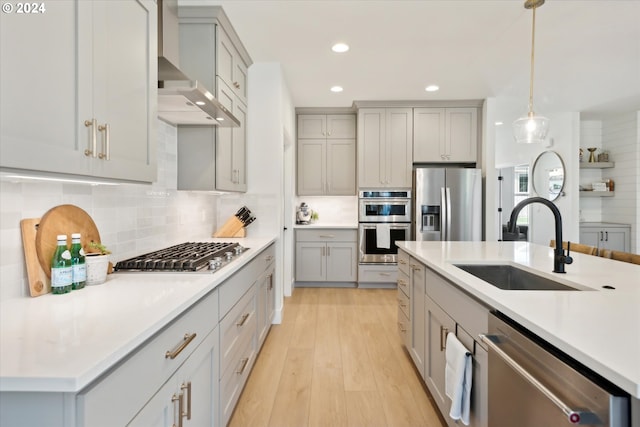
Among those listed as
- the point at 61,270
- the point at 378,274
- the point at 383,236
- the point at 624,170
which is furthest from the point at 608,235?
the point at 61,270

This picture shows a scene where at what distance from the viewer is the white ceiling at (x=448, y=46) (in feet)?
8.18

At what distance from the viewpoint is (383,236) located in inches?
188

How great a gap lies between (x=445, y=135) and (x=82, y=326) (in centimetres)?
480

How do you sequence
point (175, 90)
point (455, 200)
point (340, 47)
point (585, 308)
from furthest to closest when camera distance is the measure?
point (455, 200)
point (340, 47)
point (175, 90)
point (585, 308)

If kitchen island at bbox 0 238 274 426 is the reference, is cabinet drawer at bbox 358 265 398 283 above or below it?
below

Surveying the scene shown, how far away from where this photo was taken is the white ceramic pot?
1398 millimetres

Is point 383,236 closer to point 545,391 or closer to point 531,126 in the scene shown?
point 531,126

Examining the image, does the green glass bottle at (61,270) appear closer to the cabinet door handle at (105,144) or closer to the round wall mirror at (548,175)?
the cabinet door handle at (105,144)

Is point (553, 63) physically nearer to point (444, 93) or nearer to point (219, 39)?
point (444, 93)

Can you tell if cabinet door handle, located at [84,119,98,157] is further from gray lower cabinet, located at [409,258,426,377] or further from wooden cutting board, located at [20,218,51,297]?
gray lower cabinet, located at [409,258,426,377]

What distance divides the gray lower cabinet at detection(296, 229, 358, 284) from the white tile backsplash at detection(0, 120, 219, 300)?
71.8 inches

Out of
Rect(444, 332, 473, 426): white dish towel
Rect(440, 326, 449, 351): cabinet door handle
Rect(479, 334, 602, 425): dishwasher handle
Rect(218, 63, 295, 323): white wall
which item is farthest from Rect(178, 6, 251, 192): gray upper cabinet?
Rect(479, 334, 602, 425): dishwasher handle

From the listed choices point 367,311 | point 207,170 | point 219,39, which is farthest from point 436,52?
point 367,311

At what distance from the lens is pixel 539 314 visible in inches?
39.4
